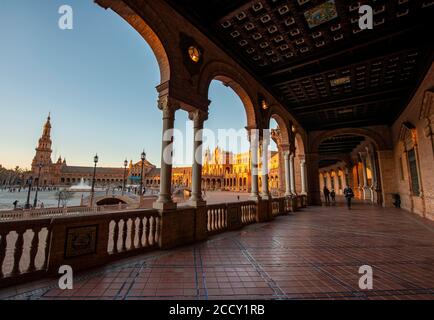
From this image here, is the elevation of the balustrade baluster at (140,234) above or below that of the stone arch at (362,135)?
below

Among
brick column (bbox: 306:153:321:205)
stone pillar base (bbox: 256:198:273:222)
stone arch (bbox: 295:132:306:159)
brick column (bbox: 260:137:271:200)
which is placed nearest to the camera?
stone pillar base (bbox: 256:198:273:222)

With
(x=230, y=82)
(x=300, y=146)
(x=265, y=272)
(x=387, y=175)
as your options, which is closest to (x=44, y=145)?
(x=300, y=146)

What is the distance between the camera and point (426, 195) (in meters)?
9.34

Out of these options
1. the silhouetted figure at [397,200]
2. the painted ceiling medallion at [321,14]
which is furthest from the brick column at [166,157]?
the silhouetted figure at [397,200]

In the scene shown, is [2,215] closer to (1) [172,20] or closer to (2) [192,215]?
(2) [192,215]

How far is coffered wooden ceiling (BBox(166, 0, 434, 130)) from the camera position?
18.1 ft

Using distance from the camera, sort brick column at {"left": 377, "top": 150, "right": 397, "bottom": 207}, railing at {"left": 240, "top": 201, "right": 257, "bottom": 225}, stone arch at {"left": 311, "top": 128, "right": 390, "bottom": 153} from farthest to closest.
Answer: stone arch at {"left": 311, "top": 128, "right": 390, "bottom": 153}, brick column at {"left": 377, "top": 150, "right": 397, "bottom": 207}, railing at {"left": 240, "top": 201, "right": 257, "bottom": 225}

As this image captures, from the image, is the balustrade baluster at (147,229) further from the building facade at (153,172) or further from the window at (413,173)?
the building facade at (153,172)

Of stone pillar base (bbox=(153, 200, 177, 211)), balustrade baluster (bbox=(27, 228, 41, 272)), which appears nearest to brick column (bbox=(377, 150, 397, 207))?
stone pillar base (bbox=(153, 200, 177, 211))

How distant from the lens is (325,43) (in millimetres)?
6867

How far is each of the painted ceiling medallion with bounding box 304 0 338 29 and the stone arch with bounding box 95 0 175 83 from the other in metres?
4.06

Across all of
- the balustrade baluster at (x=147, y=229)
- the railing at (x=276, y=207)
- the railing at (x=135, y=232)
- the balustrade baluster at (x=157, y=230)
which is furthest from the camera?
the railing at (x=276, y=207)

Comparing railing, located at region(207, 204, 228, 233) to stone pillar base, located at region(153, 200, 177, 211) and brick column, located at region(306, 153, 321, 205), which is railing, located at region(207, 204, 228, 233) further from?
brick column, located at region(306, 153, 321, 205)

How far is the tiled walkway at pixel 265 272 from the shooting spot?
2.68m
